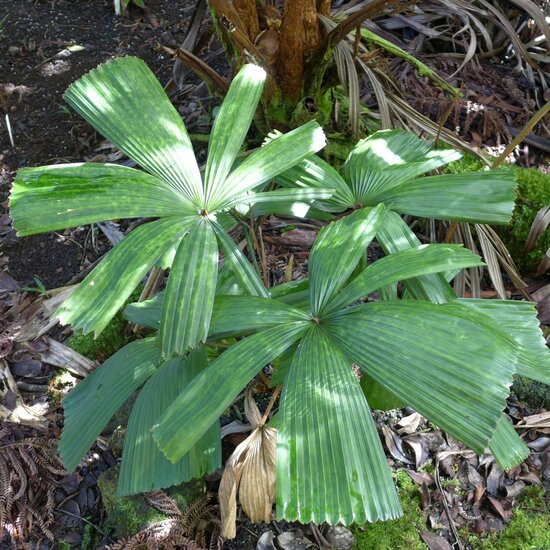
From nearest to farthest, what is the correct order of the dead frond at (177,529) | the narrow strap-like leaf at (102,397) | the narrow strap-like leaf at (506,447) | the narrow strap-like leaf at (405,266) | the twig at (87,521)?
the narrow strap-like leaf at (405,266), the narrow strap-like leaf at (506,447), the narrow strap-like leaf at (102,397), the dead frond at (177,529), the twig at (87,521)

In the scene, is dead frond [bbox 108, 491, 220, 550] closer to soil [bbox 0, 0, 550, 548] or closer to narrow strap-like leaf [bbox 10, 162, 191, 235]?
soil [bbox 0, 0, 550, 548]

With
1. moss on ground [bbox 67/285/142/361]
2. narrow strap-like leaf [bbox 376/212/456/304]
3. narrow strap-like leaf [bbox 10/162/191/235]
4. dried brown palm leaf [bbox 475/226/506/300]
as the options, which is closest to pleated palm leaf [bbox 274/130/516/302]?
narrow strap-like leaf [bbox 376/212/456/304]

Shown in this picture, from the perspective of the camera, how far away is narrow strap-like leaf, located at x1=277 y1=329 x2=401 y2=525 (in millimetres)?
812

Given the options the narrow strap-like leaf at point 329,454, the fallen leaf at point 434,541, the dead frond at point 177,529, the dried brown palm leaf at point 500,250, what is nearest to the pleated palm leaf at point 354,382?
the narrow strap-like leaf at point 329,454

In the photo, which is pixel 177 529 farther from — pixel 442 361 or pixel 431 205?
pixel 431 205

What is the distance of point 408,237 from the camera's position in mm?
1162

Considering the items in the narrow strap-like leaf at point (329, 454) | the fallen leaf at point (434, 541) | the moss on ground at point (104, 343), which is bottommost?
the fallen leaf at point (434, 541)

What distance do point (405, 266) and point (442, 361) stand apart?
0.64ft

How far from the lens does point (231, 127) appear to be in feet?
3.52

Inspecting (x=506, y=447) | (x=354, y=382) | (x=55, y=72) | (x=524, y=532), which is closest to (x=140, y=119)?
(x=354, y=382)

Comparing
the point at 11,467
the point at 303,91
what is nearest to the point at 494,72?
the point at 303,91

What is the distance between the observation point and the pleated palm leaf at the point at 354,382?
822 mm

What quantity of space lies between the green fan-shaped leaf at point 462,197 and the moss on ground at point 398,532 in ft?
2.74

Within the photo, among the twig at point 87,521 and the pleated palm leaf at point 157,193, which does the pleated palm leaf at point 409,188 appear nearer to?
the pleated palm leaf at point 157,193
